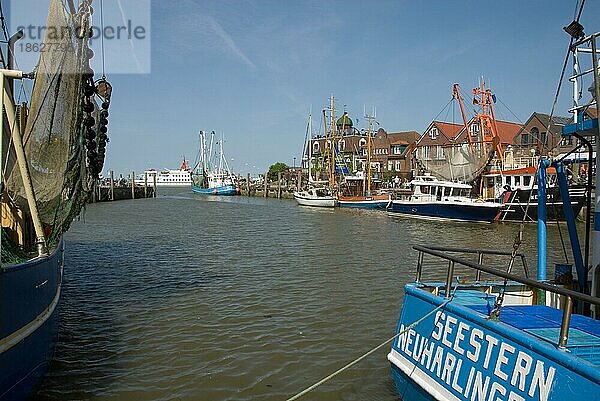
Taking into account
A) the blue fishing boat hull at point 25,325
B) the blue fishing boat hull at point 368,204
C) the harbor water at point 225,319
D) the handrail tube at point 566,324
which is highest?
the handrail tube at point 566,324

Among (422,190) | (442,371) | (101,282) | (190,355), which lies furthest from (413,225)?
(442,371)

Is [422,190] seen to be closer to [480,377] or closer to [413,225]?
[413,225]

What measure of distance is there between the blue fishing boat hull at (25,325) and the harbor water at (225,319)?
2.58 ft

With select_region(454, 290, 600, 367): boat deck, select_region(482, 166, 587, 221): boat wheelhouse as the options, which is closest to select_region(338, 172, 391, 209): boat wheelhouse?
select_region(482, 166, 587, 221): boat wheelhouse

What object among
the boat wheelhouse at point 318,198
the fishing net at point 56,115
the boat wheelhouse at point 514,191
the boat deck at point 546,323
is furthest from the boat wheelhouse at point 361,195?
the boat deck at point 546,323

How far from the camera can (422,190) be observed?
142 feet

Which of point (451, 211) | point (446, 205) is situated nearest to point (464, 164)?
point (446, 205)

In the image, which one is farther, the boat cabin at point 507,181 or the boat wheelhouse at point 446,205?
the boat cabin at point 507,181

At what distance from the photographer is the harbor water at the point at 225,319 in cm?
770

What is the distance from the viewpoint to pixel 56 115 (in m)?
8.12

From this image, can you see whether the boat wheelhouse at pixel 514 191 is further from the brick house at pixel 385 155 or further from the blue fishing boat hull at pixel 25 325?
the brick house at pixel 385 155

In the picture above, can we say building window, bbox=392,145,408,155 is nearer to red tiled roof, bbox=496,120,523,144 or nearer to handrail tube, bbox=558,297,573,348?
red tiled roof, bbox=496,120,523,144

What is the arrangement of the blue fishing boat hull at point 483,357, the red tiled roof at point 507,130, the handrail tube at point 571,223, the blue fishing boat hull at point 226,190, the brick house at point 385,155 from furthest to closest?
the blue fishing boat hull at point 226,190
the brick house at point 385,155
the red tiled roof at point 507,130
the handrail tube at point 571,223
the blue fishing boat hull at point 483,357

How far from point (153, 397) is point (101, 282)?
8168 mm
